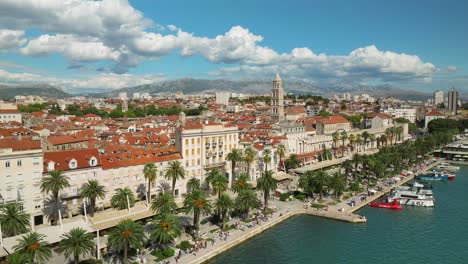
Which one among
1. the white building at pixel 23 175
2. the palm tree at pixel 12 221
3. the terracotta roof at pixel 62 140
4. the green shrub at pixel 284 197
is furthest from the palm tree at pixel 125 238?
the terracotta roof at pixel 62 140

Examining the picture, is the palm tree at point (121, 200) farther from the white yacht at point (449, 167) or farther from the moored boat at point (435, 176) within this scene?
the white yacht at point (449, 167)

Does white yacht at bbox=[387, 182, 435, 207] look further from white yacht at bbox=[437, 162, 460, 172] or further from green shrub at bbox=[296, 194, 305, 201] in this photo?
white yacht at bbox=[437, 162, 460, 172]

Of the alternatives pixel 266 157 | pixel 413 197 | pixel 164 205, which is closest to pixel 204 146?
pixel 266 157

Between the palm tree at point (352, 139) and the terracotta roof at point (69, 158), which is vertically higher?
the terracotta roof at point (69, 158)

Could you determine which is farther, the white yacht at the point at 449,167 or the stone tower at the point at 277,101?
the stone tower at the point at 277,101

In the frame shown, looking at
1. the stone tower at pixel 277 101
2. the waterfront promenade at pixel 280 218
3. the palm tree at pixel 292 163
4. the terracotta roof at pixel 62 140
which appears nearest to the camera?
the waterfront promenade at pixel 280 218

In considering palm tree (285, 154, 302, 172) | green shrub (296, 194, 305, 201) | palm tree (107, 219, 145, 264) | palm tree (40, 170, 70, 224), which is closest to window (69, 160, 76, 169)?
palm tree (40, 170, 70, 224)

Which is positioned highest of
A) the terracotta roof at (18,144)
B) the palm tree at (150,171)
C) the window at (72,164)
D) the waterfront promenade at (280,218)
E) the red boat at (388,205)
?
the terracotta roof at (18,144)
